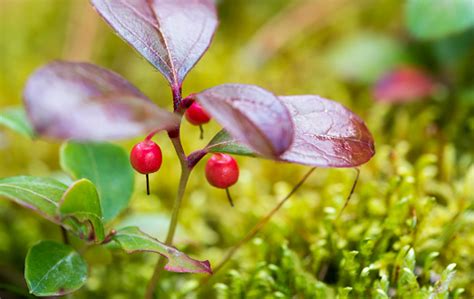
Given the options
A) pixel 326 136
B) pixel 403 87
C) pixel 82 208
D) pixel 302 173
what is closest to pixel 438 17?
pixel 403 87

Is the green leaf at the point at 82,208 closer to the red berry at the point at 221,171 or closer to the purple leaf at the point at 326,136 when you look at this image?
the red berry at the point at 221,171

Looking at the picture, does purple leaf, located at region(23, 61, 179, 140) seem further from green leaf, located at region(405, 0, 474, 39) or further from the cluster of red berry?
green leaf, located at region(405, 0, 474, 39)

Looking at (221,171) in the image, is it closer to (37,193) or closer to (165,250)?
(165,250)

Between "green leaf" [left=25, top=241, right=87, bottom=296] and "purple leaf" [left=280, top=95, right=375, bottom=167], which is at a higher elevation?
"purple leaf" [left=280, top=95, right=375, bottom=167]

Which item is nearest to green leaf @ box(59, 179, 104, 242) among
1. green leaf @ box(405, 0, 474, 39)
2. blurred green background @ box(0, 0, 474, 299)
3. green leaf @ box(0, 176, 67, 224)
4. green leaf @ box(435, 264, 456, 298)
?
green leaf @ box(0, 176, 67, 224)

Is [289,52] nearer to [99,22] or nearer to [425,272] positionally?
[99,22]

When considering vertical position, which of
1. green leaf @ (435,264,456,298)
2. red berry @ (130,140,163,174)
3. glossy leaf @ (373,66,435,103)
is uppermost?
red berry @ (130,140,163,174)
